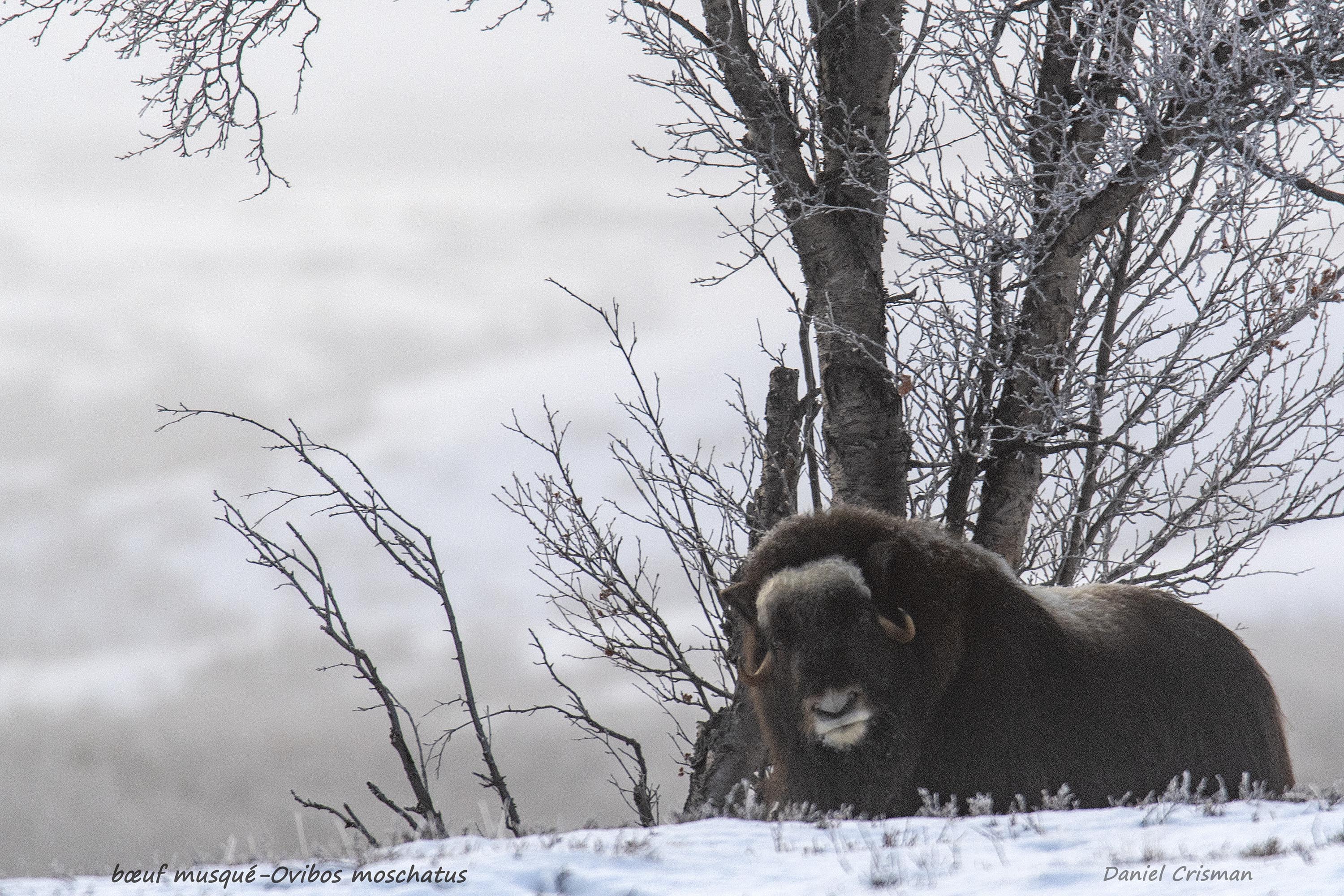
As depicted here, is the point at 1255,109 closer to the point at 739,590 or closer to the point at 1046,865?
the point at 739,590

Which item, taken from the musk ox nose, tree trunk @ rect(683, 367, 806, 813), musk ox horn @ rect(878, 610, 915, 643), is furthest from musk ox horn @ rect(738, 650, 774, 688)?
tree trunk @ rect(683, 367, 806, 813)

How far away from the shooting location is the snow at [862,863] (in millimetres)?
3906

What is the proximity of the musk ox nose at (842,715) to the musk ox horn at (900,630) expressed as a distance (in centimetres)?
32

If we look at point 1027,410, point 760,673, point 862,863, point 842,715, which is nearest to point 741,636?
point 760,673

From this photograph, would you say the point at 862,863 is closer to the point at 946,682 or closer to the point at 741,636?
the point at 946,682

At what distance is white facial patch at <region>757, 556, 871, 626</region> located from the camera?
625 centimetres

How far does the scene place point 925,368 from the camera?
8.87 meters

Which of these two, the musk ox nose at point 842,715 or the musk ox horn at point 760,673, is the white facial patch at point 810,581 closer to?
the musk ox horn at point 760,673

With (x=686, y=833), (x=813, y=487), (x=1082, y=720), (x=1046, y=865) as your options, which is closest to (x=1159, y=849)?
(x=1046, y=865)

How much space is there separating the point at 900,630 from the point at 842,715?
504 millimetres

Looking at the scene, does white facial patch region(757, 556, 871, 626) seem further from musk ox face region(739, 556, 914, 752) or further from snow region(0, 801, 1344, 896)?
snow region(0, 801, 1344, 896)

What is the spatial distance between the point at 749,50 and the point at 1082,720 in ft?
18.1

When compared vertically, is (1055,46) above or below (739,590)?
above

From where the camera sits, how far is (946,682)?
6.27 meters
